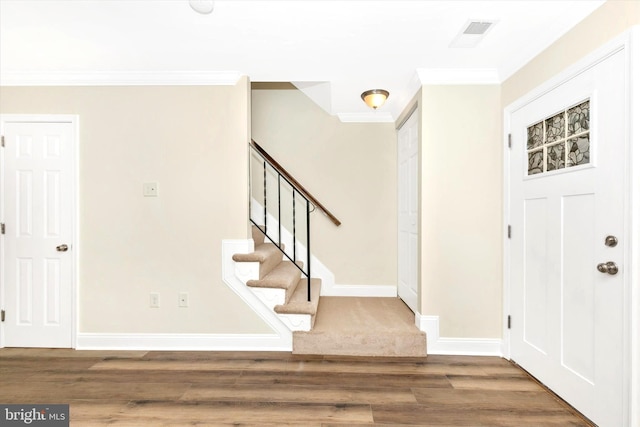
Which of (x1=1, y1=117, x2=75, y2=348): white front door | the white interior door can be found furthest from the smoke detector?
(x1=1, y1=117, x2=75, y2=348): white front door

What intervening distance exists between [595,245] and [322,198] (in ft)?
8.48

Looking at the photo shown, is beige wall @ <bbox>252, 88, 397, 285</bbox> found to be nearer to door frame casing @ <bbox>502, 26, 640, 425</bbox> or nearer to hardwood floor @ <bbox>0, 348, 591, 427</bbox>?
hardwood floor @ <bbox>0, 348, 591, 427</bbox>

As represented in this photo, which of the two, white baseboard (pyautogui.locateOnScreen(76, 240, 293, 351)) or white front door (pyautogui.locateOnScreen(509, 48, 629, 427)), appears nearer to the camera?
white front door (pyautogui.locateOnScreen(509, 48, 629, 427))

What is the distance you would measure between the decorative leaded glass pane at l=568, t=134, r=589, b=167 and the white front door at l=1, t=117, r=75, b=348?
12.1 ft

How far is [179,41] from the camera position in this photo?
2.25m

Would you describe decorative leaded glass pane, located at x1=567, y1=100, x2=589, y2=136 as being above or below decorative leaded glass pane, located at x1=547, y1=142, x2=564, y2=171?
above

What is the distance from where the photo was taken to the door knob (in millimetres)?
1605

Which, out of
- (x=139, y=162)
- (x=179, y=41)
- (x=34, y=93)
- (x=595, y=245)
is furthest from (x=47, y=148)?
(x=595, y=245)

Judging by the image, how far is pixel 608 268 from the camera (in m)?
1.63

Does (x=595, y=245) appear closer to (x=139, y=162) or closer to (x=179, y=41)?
(x=179, y=41)

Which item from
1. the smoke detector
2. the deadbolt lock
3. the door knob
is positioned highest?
the smoke detector

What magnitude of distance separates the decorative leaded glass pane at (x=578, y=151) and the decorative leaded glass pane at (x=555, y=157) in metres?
0.06

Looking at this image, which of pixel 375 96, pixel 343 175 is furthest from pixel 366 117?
pixel 375 96
